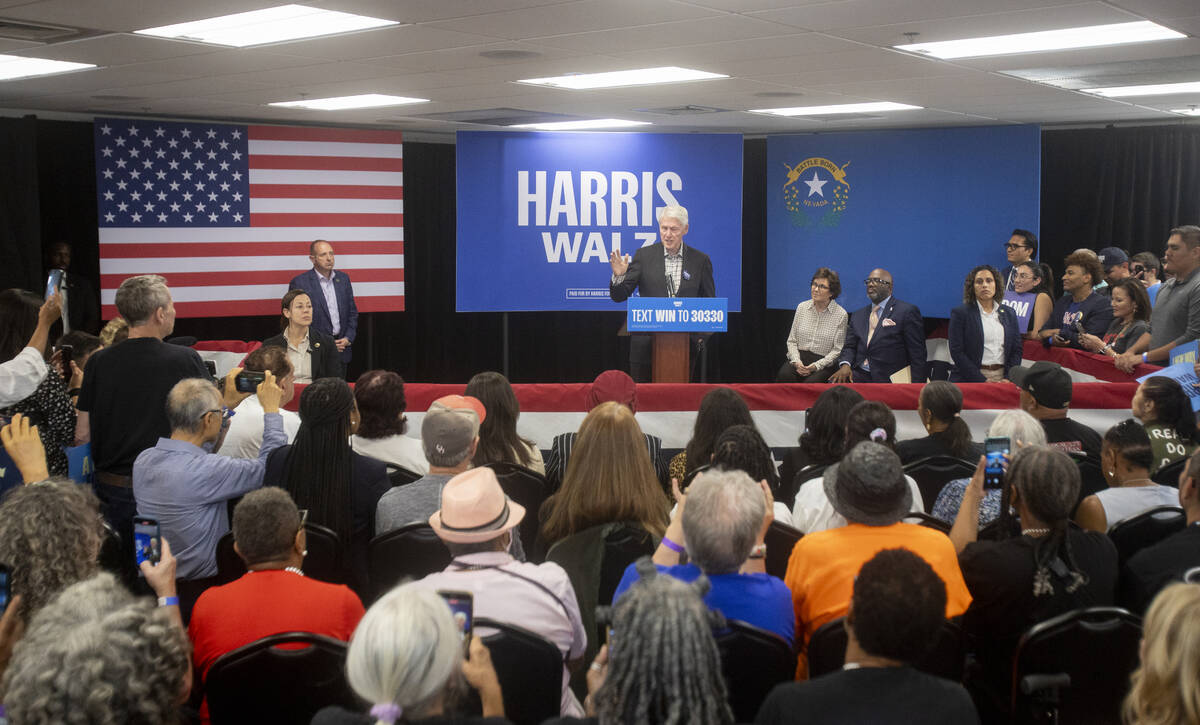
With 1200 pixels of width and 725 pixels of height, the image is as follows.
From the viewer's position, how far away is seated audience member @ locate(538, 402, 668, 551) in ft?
10.4

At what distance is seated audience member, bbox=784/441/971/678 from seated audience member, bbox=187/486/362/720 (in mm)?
1180

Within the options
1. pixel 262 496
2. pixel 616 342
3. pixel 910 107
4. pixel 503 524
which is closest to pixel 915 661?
pixel 503 524

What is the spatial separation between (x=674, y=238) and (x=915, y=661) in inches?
218

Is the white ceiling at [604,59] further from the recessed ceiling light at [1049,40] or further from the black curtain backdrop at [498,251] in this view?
the black curtain backdrop at [498,251]

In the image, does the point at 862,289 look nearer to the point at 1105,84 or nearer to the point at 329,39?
the point at 1105,84

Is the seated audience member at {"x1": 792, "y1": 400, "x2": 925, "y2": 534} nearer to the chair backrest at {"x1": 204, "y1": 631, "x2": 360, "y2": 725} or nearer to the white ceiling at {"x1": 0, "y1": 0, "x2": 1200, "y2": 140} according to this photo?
the chair backrest at {"x1": 204, "y1": 631, "x2": 360, "y2": 725}

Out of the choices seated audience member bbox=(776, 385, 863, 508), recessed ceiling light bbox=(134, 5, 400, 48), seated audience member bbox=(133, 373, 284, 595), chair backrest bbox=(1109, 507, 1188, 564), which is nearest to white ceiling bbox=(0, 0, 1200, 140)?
recessed ceiling light bbox=(134, 5, 400, 48)

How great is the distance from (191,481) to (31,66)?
149 inches

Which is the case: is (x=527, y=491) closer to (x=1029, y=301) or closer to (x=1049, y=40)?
(x=1049, y=40)

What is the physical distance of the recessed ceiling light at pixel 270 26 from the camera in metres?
4.36

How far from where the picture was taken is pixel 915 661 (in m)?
1.98

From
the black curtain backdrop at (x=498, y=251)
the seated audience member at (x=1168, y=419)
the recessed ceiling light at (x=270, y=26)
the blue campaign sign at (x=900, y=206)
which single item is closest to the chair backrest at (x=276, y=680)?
the recessed ceiling light at (x=270, y=26)

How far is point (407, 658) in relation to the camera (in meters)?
1.68

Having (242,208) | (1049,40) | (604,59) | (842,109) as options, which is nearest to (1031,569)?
(1049,40)
